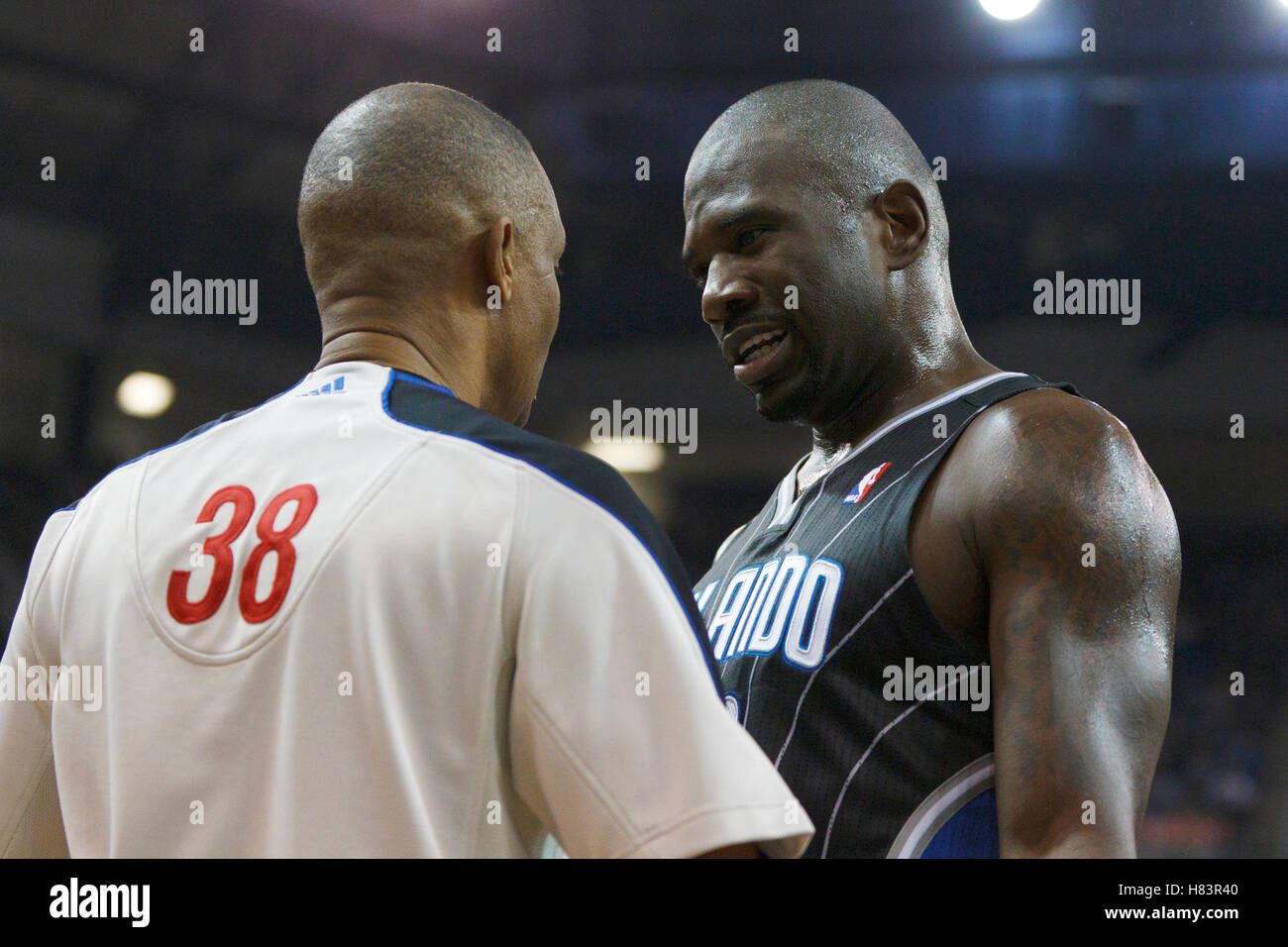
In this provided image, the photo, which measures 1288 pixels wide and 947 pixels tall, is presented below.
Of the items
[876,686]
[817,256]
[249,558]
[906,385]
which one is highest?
[817,256]

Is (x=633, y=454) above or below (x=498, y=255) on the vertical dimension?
above

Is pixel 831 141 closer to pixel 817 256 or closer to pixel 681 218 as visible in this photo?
pixel 817 256

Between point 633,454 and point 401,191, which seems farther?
point 633,454

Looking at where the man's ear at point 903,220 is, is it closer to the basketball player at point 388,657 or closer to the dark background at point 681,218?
the basketball player at point 388,657

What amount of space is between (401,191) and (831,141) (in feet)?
2.85

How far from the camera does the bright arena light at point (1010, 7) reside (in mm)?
5199

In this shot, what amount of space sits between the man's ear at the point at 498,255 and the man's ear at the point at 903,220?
808 millimetres

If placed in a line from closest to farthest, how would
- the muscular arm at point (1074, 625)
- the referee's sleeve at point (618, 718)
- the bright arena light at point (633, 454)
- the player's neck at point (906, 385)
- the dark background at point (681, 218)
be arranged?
1. the referee's sleeve at point (618, 718)
2. the muscular arm at point (1074, 625)
3. the player's neck at point (906, 385)
4. the dark background at point (681, 218)
5. the bright arena light at point (633, 454)

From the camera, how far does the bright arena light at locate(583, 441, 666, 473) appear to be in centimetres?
666

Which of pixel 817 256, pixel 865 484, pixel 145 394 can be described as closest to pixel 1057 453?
pixel 865 484

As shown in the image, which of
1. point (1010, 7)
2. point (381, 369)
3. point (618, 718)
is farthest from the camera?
point (1010, 7)

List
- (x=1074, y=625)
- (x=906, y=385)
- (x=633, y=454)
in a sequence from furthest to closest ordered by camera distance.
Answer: (x=633, y=454) < (x=906, y=385) < (x=1074, y=625)

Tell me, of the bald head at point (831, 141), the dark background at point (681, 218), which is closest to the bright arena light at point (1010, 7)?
the dark background at point (681, 218)

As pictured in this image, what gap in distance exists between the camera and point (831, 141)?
6.17 ft
